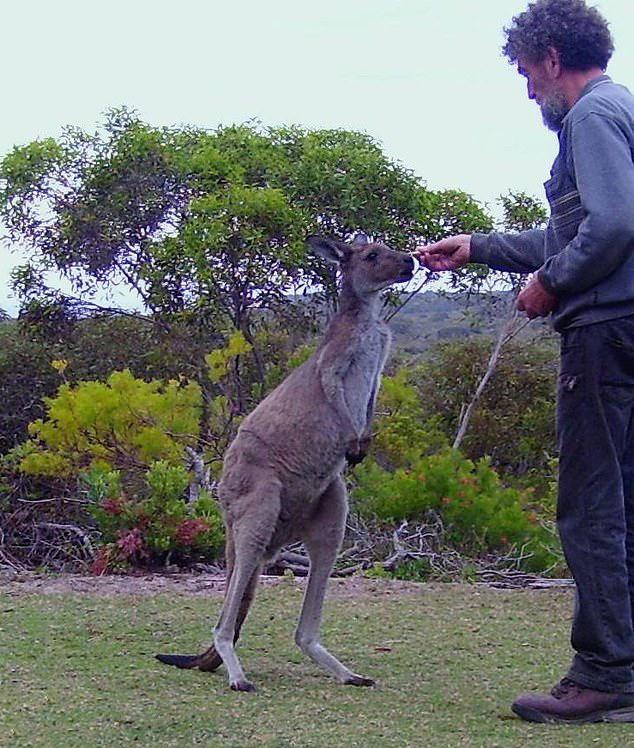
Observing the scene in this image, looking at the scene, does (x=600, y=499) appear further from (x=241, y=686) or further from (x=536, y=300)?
(x=241, y=686)

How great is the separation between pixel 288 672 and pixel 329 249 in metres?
2.27

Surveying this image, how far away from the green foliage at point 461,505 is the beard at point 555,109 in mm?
4403

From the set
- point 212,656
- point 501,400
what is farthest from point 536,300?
point 501,400

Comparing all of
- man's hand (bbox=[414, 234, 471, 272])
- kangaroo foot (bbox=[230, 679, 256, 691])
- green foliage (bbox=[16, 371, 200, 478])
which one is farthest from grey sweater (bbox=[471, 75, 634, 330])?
green foliage (bbox=[16, 371, 200, 478])

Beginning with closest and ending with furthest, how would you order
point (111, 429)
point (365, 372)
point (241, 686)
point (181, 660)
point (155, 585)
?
1. point (241, 686)
2. point (181, 660)
3. point (365, 372)
4. point (155, 585)
5. point (111, 429)

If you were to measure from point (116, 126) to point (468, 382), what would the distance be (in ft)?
14.8

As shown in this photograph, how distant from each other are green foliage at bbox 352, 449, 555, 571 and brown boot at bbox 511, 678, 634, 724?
159 inches

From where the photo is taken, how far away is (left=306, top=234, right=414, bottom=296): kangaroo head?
682 cm

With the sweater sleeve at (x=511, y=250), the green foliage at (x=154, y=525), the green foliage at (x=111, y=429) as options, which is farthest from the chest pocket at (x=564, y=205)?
the green foliage at (x=111, y=429)

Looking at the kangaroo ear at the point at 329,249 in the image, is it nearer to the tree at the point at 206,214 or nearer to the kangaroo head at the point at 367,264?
the kangaroo head at the point at 367,264

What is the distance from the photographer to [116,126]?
11438mm

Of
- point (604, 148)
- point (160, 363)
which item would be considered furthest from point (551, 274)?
point (160, 363)

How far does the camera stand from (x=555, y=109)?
16.7ft

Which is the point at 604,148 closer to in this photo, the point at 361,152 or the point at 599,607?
the point at 599,607
